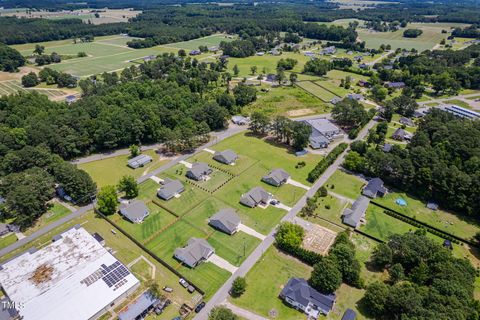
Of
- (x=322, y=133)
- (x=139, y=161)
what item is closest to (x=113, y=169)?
(x=139, y=161)

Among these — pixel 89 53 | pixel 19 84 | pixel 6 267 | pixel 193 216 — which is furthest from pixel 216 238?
pixel 89 53

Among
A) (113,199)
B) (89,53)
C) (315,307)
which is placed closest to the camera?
(315,307)

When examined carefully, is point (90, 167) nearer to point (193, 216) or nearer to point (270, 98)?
point (193, 216)

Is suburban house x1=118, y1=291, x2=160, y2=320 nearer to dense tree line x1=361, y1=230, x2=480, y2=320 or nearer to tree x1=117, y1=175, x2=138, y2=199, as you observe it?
tree x1=117, y1=175, x2=138, y2=199

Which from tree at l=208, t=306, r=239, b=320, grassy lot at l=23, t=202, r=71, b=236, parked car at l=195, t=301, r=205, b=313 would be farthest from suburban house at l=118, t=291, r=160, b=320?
grassy lot at l=23, t=202, r=71, b=236

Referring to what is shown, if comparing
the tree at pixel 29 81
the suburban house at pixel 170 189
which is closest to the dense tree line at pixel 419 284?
the suburban house at pixel 170 189

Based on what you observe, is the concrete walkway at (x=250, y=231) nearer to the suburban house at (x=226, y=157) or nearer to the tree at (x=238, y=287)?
the tree at (x=238, y=287)
